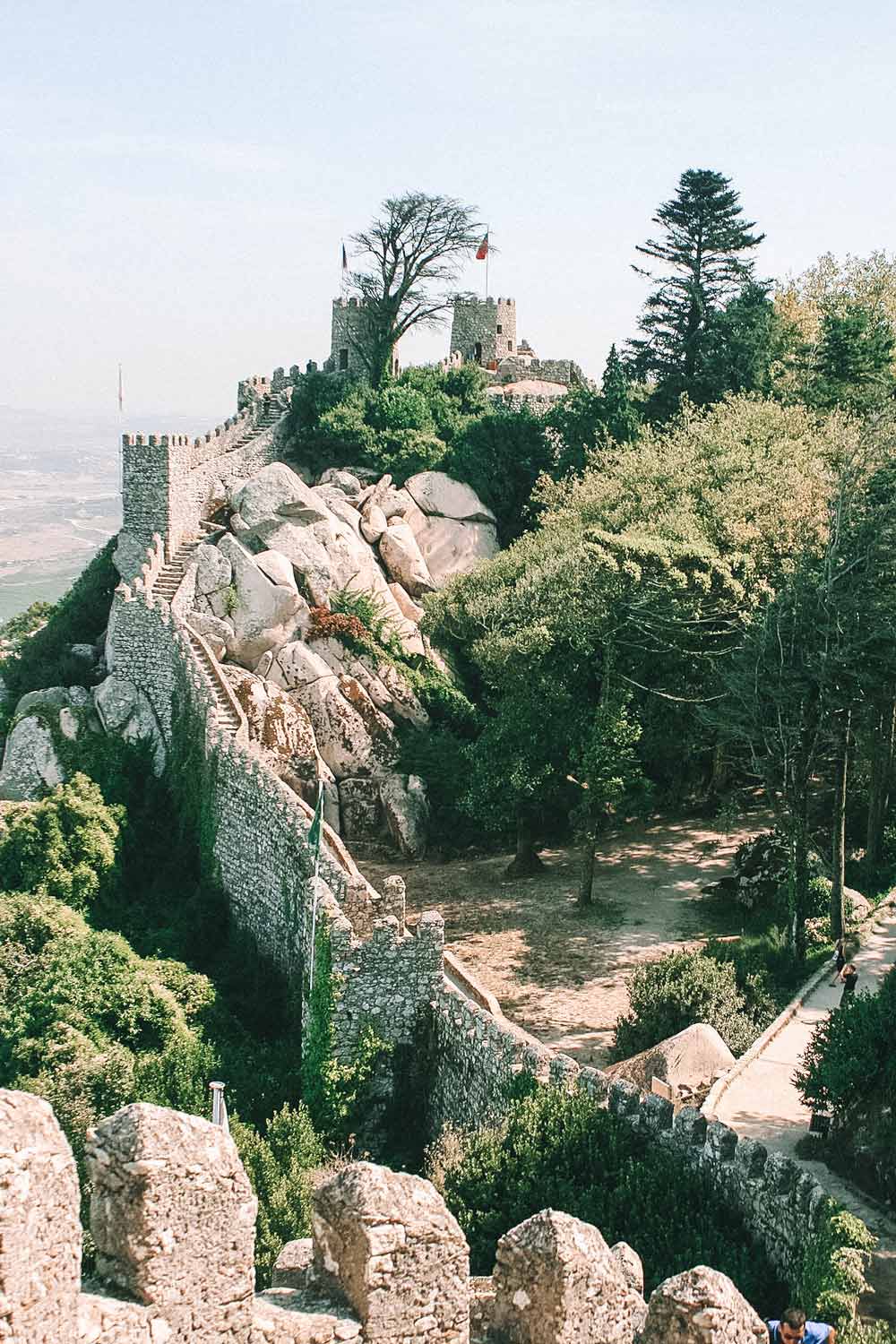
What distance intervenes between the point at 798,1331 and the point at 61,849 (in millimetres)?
19075

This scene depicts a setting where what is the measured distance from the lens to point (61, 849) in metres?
26.0

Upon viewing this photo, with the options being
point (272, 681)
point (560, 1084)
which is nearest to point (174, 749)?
point (272, 681)

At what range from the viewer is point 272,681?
107 feet

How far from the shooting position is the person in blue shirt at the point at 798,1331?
381 inches

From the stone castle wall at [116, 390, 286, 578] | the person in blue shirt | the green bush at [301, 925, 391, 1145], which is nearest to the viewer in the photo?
the person in blue shirt

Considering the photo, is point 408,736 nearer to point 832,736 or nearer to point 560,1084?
point 832,736

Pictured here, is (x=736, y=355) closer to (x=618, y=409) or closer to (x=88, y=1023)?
(x=618, y=409)

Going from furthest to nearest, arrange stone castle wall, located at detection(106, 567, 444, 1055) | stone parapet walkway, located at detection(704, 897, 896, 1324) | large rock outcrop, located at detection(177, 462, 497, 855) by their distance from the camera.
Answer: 1. large rock outcrop, located at detection(177, 462, 497, 855)
2. stone castle wall, located at detection(106, 567, 444, 1055)
3. stone parapet walkway, located at detection(704, 897, 896, 1324)

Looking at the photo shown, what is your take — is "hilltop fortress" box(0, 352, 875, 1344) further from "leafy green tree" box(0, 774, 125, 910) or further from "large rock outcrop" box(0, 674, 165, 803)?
"leafy green tree" box(0, 774, 125, 910)

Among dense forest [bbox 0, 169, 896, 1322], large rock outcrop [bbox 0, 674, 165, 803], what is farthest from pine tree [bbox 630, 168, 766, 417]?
large rock outcrop [bbox 0, 674, 165, 803]

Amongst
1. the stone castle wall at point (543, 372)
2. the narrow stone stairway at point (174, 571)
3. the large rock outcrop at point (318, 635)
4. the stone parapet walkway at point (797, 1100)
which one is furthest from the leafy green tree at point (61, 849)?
the stone castle wall at point (543, 372)

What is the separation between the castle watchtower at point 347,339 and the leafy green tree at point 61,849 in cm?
2313

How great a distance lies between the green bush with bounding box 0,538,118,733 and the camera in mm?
34375

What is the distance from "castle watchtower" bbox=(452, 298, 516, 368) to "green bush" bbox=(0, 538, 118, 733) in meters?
21.2
